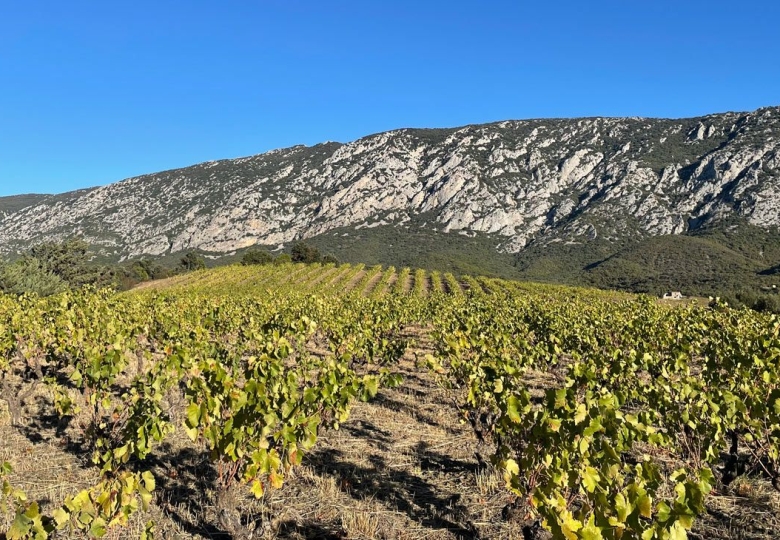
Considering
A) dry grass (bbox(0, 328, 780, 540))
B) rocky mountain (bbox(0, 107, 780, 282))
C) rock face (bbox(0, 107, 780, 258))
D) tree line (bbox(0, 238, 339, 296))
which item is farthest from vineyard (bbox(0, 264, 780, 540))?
rock face (bbox(0, 107, 780, 258))

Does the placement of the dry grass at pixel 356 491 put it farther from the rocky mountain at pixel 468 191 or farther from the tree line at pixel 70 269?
the rocky mountain at pixel 468 191

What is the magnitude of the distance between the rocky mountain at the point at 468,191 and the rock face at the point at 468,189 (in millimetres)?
460

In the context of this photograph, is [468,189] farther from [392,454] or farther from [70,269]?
[392,454]

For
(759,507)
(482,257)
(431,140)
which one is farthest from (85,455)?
(431,140)

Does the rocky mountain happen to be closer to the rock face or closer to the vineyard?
the rock face

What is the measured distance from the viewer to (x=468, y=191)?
14062 cm

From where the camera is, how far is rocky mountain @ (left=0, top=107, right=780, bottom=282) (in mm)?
115438

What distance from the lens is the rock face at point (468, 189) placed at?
11588cm

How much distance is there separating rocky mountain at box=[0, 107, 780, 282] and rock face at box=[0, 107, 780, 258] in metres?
0.46

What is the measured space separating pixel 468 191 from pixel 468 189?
33.9 inches

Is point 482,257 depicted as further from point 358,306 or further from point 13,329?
point 13,329

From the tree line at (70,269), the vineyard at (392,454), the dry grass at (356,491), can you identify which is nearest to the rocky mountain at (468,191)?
the tree line at (70,269)

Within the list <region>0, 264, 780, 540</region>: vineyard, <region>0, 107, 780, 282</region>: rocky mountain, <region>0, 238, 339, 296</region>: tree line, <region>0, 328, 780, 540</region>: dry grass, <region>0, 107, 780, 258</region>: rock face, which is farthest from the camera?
<region>0, 107, 780, 258</region>: rock face

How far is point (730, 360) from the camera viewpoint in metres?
7.75
